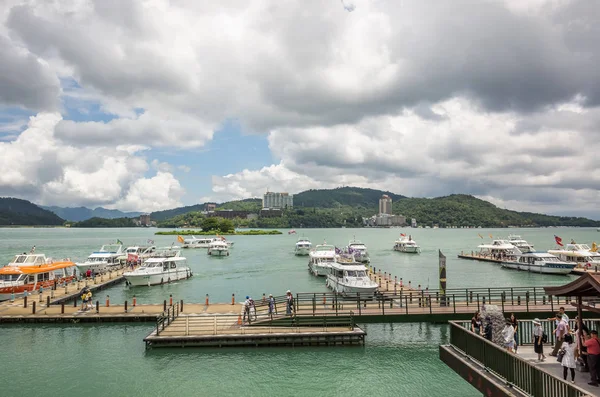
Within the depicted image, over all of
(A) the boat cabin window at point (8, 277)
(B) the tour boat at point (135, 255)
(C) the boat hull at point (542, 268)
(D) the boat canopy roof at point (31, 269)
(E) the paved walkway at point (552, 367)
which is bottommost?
(C) the boat hull at point (542, 268)

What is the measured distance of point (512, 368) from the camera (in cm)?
1304

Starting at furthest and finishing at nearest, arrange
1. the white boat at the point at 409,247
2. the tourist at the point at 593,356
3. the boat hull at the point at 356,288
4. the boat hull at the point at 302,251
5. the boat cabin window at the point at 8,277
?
the white boat at the point at 409,247
the boat hull at the point at 302,251
the boat cabin window at the point at 8,277
the boat hull at the point at 356,288
the tourist at the point at 593,356

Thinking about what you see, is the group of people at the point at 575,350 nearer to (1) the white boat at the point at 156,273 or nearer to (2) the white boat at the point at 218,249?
(1) the white boat at the point at 156,273

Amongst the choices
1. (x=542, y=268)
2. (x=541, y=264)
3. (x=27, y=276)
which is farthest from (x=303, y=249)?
(x=27, y=276)

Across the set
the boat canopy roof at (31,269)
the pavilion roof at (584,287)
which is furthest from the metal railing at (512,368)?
the boat canopy roof at (31,269)

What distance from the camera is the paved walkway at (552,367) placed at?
13.0 metres

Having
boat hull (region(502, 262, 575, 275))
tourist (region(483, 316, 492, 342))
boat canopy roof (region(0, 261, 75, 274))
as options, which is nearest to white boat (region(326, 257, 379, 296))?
tourist (region(483, 316, 492, 342))

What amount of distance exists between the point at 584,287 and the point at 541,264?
6914 centimetres

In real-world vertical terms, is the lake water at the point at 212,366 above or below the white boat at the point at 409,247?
below

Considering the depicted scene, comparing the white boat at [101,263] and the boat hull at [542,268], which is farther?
the boat hull at [542,268]

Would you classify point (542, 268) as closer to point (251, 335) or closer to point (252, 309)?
point (252, 309)

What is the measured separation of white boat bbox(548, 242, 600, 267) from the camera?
245 feet

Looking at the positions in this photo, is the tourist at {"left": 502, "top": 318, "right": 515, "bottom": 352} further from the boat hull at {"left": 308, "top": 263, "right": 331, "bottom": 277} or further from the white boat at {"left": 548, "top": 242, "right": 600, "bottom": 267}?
the white boat at {"left": 548, "top": 242, "right": 600, "bottom": 267}

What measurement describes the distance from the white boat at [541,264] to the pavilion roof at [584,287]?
6646 centimetres
